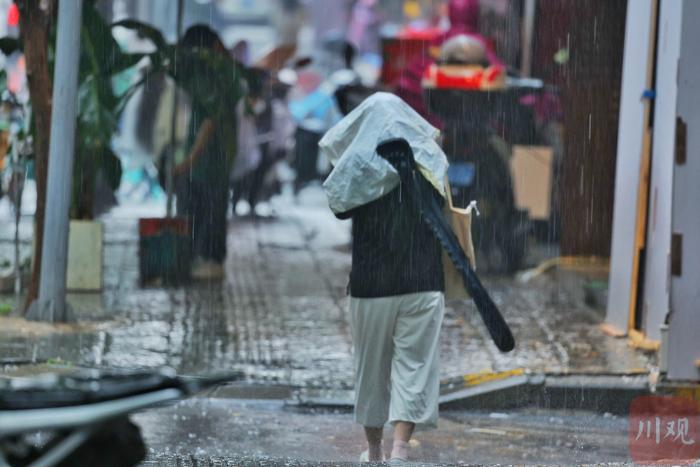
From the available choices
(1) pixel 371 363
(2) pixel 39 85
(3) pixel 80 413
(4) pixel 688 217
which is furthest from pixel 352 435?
(3) pixel 80 413

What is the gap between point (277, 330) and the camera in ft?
36.9

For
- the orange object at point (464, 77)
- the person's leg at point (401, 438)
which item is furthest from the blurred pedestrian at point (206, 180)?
the person's leg at point (401, 438)

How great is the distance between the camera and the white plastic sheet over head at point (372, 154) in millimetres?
6824

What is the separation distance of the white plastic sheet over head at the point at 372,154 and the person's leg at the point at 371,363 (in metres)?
0.51

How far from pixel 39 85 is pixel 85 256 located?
1987mm

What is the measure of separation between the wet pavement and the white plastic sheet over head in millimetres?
1363

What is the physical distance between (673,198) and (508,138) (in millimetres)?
7208

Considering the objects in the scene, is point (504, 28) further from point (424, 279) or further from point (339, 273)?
point (424, 279)

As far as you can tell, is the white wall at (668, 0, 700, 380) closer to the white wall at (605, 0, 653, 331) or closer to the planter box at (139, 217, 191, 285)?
the white wall at (605, 0, 653, 331)

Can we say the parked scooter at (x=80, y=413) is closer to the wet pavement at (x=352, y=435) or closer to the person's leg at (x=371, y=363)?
the person's leg at (x=371, y=363)

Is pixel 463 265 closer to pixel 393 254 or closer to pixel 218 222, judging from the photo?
pixel 393 254

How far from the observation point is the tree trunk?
35.8ft

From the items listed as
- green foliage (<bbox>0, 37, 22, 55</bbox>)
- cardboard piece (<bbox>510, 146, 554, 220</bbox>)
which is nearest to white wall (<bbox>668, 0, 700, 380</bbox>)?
green foliage (<bbox>0, 37, 22, 55</bbox>)

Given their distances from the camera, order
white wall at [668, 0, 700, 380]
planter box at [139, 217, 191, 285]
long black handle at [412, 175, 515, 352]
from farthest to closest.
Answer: planter box at [139, 217, 191, 285], white wall at [668, 0, 700, 380], long black handle at [412, 175, 515, 352]
